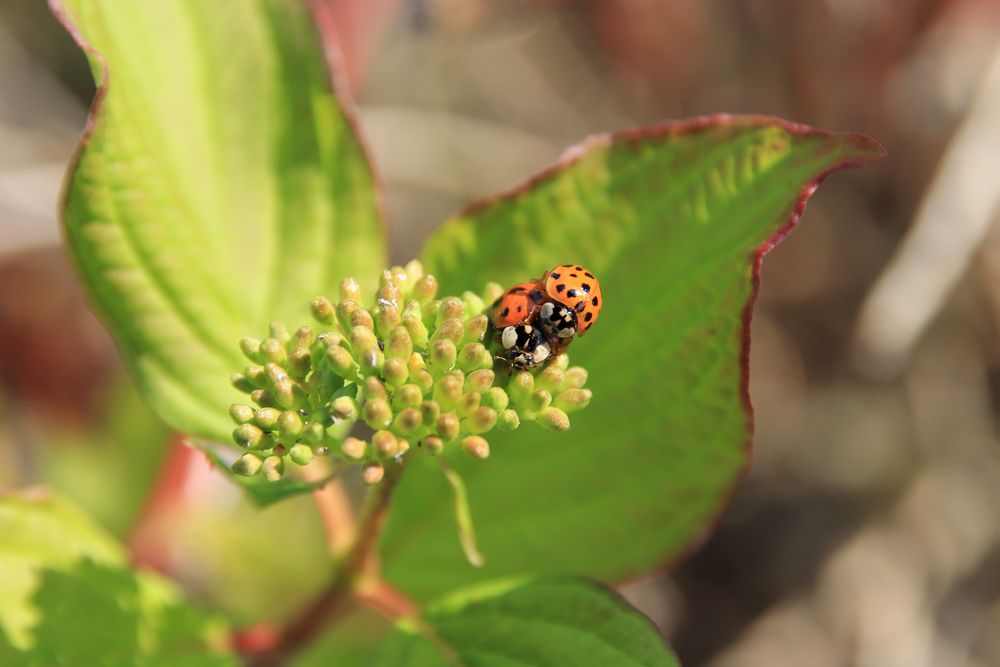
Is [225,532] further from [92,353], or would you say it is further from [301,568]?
[92,353]

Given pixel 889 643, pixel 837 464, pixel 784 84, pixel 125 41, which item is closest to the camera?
pixel 125 41

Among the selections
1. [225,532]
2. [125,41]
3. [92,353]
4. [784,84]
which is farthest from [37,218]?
[784,84]

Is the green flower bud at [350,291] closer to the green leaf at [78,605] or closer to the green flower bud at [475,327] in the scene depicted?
the green flower bud at [475,327]

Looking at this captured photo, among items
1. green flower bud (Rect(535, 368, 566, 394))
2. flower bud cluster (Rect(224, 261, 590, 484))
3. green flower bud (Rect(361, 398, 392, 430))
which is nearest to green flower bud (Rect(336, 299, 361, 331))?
flower bud cluster (Rect(224, 261, 590, 484))

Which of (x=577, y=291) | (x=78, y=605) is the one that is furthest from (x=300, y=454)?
(x=78, y=605)

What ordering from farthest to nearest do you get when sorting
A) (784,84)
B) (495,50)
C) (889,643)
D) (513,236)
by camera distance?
(495,50) < (784,84) < (889,643) < (513,236)

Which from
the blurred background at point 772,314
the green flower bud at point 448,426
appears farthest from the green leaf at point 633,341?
the blurred background at point 772,314

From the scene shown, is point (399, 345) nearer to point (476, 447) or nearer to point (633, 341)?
point (476, 447)
